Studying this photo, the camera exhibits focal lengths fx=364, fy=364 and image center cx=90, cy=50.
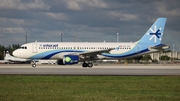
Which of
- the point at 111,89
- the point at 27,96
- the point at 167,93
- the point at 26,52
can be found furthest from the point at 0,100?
the point at 26,52

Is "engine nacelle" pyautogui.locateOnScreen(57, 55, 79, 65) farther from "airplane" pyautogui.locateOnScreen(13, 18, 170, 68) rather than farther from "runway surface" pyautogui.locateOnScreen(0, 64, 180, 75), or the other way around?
"runway surface" pyautogui.locateOnScreen(0, 64, 180, 75)

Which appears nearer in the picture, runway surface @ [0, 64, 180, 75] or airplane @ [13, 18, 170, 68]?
runway surface @ [0, 64, 180, 75]

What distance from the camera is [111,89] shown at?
64.2 feet

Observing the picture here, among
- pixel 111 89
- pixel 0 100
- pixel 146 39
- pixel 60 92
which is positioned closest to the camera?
pixel 0 100

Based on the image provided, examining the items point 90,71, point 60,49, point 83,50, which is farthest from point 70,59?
point 90,71

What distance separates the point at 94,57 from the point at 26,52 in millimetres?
9893

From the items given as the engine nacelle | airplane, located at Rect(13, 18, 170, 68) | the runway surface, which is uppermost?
airplane, located at Rect(13, 18, 170, 68)

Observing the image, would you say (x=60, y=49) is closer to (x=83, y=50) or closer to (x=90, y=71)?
(x=83, y=50)

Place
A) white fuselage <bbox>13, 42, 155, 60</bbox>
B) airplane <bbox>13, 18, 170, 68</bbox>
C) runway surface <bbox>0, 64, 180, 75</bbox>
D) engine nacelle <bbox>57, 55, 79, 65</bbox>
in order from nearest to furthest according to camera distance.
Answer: runway surface <bbox>0, 64, 180, 75</bbox>, engine nacelle <bbox>57, 55, 79, 65</bbox>, airplane <bbox>13, 18, 170, 68</bbox>, white fuselage <bbox>13, 42, 155, 60</bbox>

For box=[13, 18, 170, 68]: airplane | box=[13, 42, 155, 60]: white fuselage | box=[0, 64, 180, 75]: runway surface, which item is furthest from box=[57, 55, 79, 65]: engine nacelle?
box=[0, 64, 180, 75]: runway surface

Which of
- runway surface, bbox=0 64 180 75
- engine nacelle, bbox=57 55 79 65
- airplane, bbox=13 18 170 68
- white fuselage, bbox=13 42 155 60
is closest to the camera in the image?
runway surface, bbox=0 64 180 75

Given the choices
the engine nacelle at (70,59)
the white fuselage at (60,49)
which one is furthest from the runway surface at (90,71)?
the white fuselage at (60,49)

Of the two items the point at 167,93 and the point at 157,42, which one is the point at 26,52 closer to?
the point at 157,42

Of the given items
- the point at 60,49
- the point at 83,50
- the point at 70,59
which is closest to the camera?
the point at 70,59
